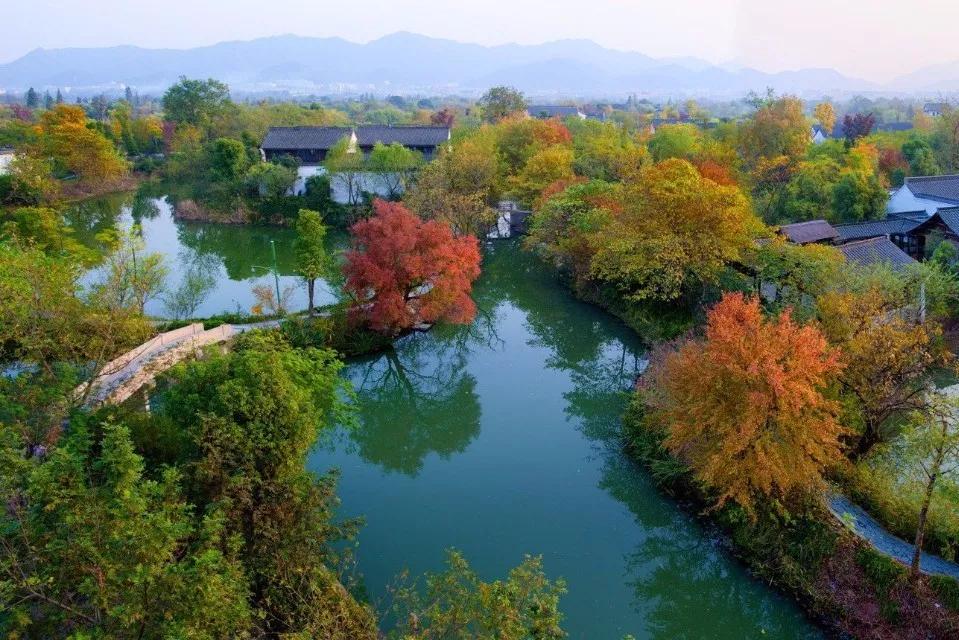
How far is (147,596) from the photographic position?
494 cm

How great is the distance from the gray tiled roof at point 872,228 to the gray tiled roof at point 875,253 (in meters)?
2.62

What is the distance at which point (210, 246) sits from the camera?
27.0 m

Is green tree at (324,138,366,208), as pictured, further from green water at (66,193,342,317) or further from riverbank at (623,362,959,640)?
riverbank at (623,362,959,640)

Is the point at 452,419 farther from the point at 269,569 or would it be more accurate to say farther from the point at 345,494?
the point at 269,569

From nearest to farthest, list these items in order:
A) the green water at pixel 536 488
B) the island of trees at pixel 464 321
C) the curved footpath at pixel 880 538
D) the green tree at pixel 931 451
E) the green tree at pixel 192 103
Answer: the island of trees at pixel 464 321 → the green tree at pixel 931 451 → the curved footpath at pixel 880 538 → the green water at pixel 536 488 → the green tree at pixel 192 103

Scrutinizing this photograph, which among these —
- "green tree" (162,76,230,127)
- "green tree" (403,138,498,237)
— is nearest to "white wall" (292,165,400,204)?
"green tree" (403,138,498,237)

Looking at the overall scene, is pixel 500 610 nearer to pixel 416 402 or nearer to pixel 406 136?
pixel 416 402

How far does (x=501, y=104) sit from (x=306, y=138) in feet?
52.3

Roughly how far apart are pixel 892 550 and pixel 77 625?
8.88 metres

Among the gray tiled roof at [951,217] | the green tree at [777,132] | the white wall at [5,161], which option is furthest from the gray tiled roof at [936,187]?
the white wall at [5,161]

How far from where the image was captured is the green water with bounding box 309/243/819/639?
8969 millimetres

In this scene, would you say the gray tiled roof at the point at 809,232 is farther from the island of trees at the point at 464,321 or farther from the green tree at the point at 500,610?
the green tree at the point at 500,610

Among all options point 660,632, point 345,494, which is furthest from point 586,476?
point 345,494

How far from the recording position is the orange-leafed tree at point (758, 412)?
8594 mm
